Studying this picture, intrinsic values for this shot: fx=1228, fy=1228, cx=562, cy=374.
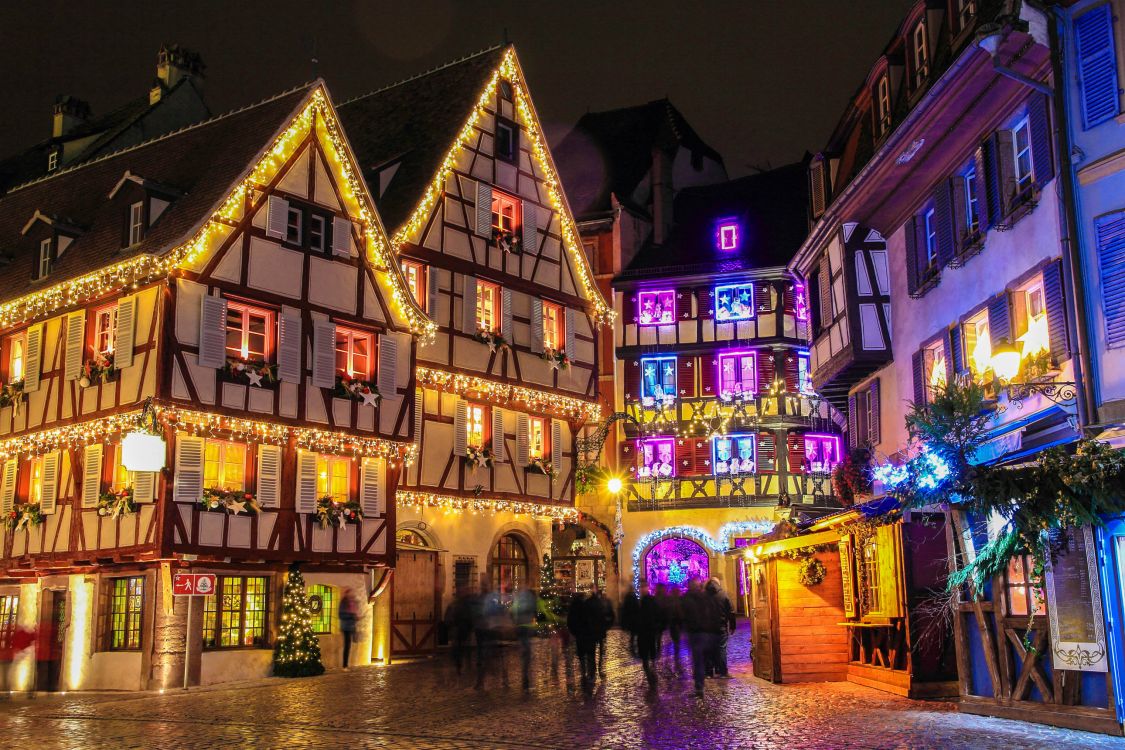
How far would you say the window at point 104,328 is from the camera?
2575 centimetres

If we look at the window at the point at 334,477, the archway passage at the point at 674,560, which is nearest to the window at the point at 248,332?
the window at the point at 334,477

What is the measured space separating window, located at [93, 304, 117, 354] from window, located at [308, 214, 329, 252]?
14.5 feet

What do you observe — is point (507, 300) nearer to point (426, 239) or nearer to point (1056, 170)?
point (426, 239)

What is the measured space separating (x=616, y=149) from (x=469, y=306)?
21819 mm

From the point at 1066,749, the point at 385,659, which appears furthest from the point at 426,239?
the point at 1066,749

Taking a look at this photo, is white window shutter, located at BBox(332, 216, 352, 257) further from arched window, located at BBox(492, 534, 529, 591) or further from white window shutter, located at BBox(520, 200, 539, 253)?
arched window, located at BBox(492, 534, 529, 591)

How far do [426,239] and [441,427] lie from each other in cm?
469

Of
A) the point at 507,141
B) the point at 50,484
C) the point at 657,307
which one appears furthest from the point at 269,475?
the point at 657,307

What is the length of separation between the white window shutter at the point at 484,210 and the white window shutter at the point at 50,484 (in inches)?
461

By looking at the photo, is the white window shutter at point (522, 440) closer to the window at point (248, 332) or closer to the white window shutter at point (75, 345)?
the window at point (248, 332)

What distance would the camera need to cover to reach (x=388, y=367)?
28188 millimetres

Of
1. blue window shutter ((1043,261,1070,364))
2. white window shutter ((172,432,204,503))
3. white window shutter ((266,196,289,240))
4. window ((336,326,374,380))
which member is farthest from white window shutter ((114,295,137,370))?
blue window shutter ((1043,261,1070,364))

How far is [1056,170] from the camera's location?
15.7 metres

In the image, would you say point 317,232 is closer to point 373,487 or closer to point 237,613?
point 373,487
